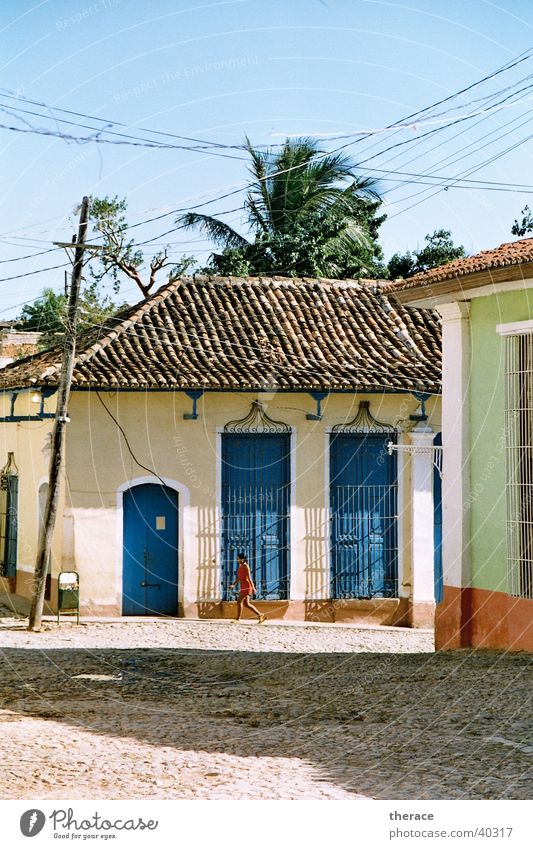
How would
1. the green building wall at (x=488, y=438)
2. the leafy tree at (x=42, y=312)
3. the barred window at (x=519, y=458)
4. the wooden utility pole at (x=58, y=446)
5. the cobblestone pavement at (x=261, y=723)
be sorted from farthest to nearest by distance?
the leafy tree at (x=42, y=312), the wooden utility pole at (x=58, y=446), the green building wall at (x=488, y=438), the barred window at (x=519, y=458), the cobblestone pavement at (x=261, y=723)

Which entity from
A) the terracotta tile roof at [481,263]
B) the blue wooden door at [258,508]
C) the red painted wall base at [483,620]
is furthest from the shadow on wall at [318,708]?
the blue wooden door at [258,508]

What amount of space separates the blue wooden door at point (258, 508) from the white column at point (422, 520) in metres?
1.98

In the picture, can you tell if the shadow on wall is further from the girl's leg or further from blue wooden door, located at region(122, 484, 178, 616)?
blue wooden door, located at region(122, 484, 178, 616)

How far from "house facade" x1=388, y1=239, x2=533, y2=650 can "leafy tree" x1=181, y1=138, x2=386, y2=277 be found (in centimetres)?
462

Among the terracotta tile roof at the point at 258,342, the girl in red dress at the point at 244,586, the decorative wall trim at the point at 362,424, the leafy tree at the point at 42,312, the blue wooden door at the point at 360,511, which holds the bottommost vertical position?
the girl in red dress at the point at 244,586

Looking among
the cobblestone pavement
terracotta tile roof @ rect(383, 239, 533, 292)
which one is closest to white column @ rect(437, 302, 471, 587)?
terracotta tile roof @ rect(383, 239, 533, 292)

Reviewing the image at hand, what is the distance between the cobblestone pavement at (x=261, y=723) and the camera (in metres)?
7.24

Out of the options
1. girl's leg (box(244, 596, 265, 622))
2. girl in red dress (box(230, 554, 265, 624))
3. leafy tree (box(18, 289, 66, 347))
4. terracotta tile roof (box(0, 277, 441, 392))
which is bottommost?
girl's leg (box(244, 596, 265, 622))

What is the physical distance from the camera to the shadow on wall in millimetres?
7496

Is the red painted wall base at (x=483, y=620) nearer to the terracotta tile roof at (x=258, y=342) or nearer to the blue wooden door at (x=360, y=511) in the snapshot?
the blue wooden door at (x=360, y=511)

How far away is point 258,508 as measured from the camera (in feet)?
60.6

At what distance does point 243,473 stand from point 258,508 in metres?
0.59

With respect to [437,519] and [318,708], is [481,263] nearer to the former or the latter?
[318,708]

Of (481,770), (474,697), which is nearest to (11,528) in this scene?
(474,697)
